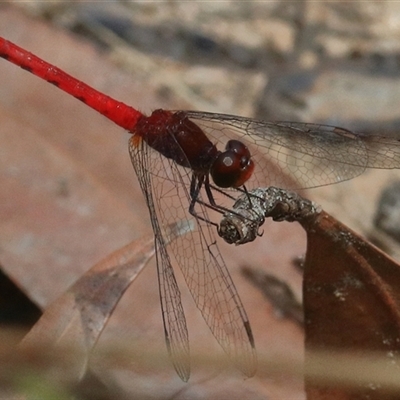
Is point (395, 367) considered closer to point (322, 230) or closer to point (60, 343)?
point (322, 230)

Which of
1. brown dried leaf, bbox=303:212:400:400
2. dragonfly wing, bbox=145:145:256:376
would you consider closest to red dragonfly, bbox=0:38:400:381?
dragonfly wing, bbox=145:145:256:376

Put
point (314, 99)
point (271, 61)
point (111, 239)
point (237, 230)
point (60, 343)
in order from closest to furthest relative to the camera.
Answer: point (237, 230) → point (60, 343) → point (111, 239) → point (314, 99) → point (271, 61)

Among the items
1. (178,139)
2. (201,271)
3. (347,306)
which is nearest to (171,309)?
(201,271)

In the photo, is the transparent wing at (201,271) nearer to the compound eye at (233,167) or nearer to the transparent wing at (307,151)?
the compound eye at (233,167)

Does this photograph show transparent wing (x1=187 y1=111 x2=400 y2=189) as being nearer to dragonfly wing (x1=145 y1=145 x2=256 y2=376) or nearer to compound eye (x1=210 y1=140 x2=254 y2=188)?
compound eye (x1=210 y1=140 x2=254 y2=188)

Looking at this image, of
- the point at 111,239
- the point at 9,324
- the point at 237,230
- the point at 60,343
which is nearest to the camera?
the point at 237,230

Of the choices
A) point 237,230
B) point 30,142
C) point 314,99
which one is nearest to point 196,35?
point 314,99

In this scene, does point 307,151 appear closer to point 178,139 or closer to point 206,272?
point 178,139
